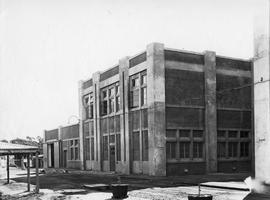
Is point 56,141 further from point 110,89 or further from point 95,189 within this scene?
point 95,189

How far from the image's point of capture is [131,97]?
34406 millimetres

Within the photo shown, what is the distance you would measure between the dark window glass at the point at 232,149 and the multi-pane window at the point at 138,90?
8286 millimetres

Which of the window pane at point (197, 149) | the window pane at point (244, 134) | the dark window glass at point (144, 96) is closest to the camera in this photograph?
the window pane at point (197, 149)

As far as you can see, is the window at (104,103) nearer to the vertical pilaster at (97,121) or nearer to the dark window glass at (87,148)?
the vertical pilaster at (97,121)

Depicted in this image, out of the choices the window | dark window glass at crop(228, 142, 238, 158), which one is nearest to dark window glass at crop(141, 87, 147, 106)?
the window

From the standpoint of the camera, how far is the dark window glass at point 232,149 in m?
33.8

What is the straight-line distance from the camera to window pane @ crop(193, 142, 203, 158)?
1259 inches

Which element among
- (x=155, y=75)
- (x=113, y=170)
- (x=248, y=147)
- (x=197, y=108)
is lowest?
(x=113, y=170)

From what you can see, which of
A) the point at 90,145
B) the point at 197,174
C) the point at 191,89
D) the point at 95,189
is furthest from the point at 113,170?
the point at 95,189

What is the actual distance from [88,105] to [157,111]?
15.9 metres

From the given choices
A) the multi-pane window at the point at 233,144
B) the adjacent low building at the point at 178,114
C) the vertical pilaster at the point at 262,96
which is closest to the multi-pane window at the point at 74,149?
the adjacent low building at the point at 178,114

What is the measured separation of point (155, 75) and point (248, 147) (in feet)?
37.2

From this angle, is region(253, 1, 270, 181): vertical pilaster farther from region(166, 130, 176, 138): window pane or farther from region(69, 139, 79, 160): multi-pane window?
region(69, 139, 79, 160): multi-pane window

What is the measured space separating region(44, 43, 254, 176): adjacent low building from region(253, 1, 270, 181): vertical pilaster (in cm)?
1733
